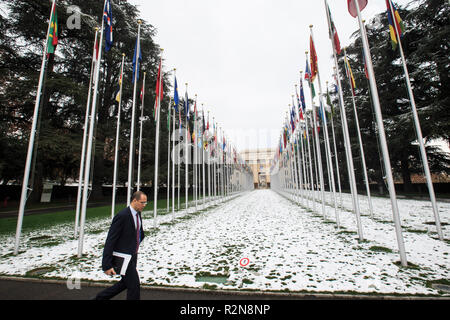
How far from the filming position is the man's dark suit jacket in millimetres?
2883

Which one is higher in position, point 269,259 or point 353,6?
point 353,6

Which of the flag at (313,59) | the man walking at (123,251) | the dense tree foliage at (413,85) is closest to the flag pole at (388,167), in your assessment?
the flag at (313,59)

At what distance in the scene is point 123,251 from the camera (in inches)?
117

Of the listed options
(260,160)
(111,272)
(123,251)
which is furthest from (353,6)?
(260,160)

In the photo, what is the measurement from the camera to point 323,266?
5059 millimetres

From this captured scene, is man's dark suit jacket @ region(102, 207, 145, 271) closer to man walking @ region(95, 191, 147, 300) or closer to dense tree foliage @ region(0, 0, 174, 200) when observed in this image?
man walking @ region(95, 191, 147, 300)

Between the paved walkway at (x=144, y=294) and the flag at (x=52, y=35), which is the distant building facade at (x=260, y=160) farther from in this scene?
the paved walkway at (x=144, y=294)

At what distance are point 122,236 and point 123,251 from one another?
215mm

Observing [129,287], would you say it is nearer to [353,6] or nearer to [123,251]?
[123,251]

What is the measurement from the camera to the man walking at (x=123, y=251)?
2830 mm

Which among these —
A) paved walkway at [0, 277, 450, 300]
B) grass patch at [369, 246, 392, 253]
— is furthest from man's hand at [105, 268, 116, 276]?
grass patch at [369, 246, 392, 253]

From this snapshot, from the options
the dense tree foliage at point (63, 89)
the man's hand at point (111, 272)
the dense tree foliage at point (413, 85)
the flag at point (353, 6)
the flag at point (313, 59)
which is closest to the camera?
the man's hand at point (111, 272)

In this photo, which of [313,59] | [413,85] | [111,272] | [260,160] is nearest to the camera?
[111,272]
